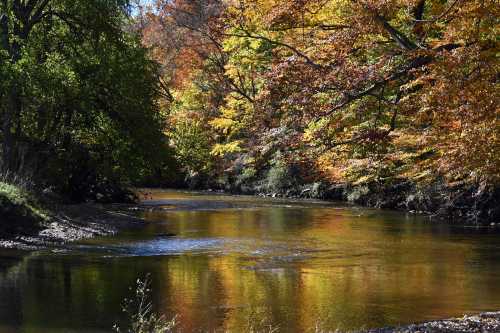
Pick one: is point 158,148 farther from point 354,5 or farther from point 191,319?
point 191,319

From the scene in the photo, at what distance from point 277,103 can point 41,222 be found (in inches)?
330

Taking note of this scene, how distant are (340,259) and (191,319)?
743 centimetres

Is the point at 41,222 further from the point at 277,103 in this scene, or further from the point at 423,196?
the point at 423,196

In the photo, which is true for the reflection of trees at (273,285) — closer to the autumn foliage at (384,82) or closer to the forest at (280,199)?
the forest at (280,199)

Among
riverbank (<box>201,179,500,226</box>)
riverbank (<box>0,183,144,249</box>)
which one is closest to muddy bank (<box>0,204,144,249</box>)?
riverbank (<box>0,183,144,249</box>)

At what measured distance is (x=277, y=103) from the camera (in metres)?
17.2

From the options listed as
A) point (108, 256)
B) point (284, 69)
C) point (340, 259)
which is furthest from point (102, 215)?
point (284, 69)

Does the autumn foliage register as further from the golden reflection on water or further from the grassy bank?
the grassy bank

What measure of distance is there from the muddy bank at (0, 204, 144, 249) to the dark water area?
2.34ft

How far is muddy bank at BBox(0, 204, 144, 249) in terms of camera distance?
1987cm

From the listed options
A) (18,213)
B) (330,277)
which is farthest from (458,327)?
(18,213)

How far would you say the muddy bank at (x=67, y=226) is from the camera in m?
19.9

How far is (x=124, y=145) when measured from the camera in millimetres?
26797

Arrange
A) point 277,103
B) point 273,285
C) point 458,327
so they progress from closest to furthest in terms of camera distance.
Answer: point 458,327
point 273,285
point 277,103
